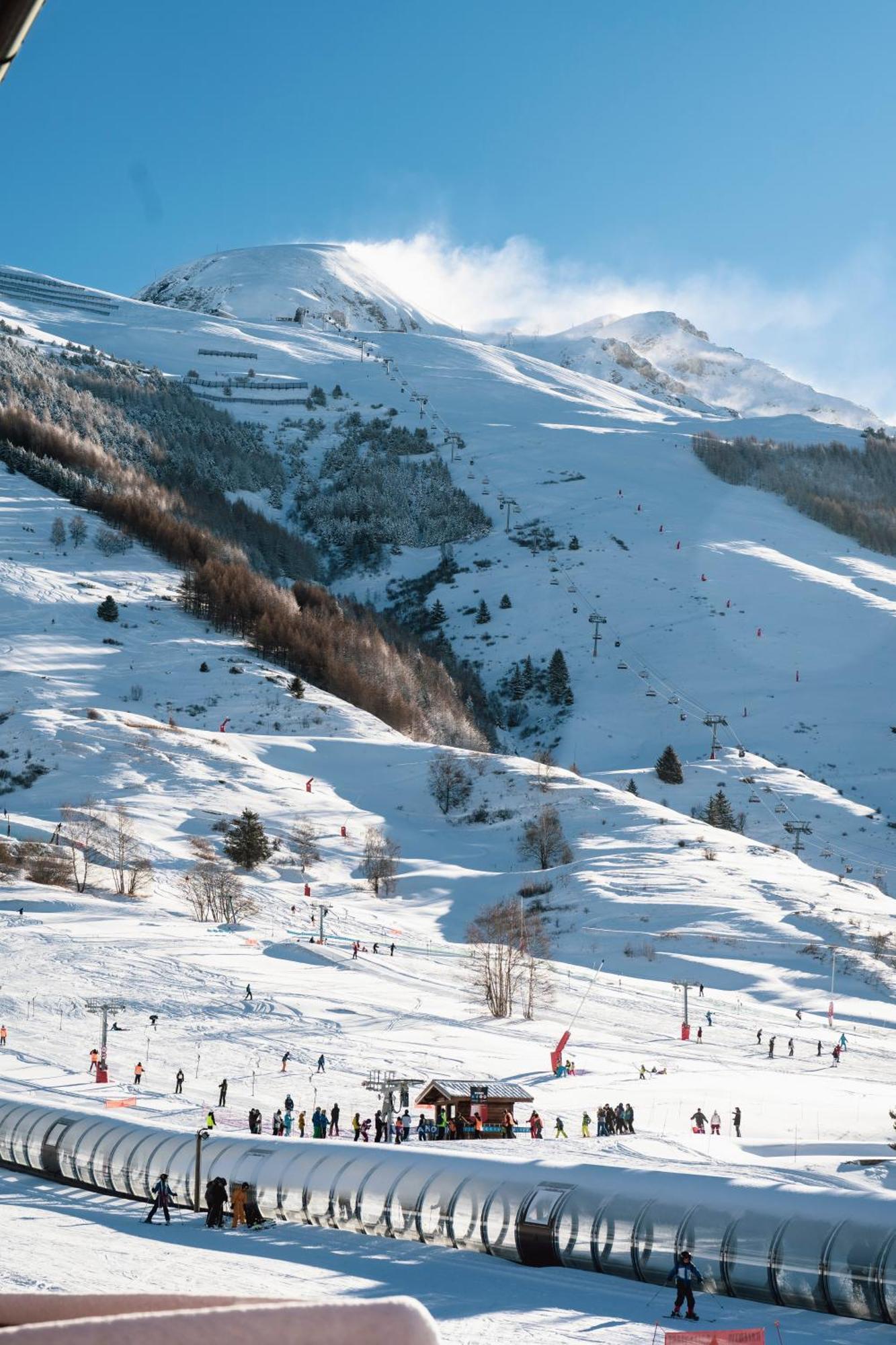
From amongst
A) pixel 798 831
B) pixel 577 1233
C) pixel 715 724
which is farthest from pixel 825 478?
pixel 577 1233

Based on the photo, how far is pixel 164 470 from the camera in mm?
176875

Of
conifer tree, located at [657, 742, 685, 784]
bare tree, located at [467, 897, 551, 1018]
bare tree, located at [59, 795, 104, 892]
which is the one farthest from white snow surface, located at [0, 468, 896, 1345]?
conifer tree, located at [657, 742, 685, 784]

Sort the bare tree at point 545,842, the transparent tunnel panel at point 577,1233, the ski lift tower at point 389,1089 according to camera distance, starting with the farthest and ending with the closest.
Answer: the bare tree at point 545,842 < the ski lift tower at point 389,1089 < the transparent tunnel panel at point 577,1233

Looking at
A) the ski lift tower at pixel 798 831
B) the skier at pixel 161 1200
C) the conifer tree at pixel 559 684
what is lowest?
the skier at pixel 161 1200

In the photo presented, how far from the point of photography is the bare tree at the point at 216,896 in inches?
2558

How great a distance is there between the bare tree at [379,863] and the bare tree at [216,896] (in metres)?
8.65

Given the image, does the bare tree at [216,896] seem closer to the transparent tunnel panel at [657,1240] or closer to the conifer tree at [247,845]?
the conifer tree at [247,845]

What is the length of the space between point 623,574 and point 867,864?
65007 millimetres

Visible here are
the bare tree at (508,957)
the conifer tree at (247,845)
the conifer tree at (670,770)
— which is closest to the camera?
the bare tree at (508,957)

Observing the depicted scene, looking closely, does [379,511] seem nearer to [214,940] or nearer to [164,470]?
[164,470]

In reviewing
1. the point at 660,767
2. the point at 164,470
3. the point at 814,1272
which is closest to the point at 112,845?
the point at 660,767

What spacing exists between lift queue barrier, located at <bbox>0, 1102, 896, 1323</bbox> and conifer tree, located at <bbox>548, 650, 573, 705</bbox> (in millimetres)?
100961

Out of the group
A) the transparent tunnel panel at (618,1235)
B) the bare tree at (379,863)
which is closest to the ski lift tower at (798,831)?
the bare tree at (379,863)

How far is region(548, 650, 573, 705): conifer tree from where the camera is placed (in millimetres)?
125000
